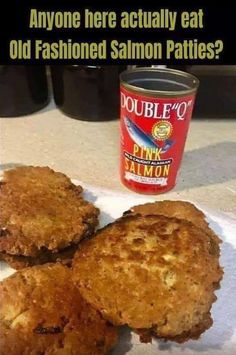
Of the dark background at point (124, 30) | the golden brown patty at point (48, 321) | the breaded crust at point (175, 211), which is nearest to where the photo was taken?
the golden brown patty at point (48, 321)

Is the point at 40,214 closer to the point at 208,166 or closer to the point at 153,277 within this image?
the point at 153,277

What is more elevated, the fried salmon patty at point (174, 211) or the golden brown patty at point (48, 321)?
the golden brown patty at point (48, 321)

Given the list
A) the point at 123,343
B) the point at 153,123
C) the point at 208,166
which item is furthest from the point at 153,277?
the point at 208,166

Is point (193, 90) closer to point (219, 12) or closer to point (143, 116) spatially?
point (143, 116)

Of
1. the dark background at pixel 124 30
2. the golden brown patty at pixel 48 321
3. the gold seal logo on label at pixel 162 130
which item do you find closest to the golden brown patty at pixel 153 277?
the golden brown patty at pixel 48 321

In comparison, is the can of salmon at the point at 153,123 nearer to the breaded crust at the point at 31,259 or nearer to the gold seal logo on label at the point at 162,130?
the gold seal logo on label at the point at 162,130

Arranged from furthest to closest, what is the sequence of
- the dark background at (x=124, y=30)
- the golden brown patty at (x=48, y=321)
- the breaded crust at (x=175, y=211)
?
the dark background at (x=124, y=30)
the breaded crust at (x=175, y=211)
the golden brown patty at (x=48, y=321)

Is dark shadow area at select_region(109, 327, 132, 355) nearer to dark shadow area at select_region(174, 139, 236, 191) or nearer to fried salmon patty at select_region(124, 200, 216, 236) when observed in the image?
fried salmon patty at select_region(124, 200, 216, 236)

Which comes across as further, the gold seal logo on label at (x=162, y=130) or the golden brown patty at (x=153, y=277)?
the gold seal logo on label at (x=162, y=130)
